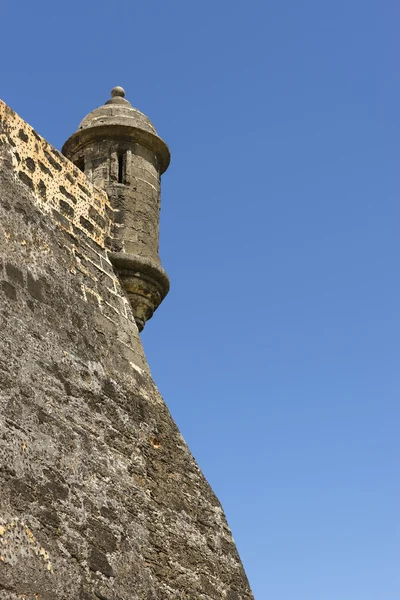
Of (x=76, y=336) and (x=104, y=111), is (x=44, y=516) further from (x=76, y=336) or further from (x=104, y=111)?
(x=104, y=111)

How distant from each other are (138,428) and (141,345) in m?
1.02

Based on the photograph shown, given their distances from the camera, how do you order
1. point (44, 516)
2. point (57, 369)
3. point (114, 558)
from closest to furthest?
point (44, 516)
point (114, 558)
point (57, 369)

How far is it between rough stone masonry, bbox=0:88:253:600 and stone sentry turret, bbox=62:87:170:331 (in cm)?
2

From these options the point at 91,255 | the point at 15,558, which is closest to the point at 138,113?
the point at 91,255

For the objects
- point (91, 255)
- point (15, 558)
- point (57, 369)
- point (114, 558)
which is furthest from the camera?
point (91, 255)

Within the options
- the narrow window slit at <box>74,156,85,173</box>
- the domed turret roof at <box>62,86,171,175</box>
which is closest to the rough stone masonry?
the narrow window slit at <box>74,156,85,173</box>

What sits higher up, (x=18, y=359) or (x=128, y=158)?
(x=128, y=158)

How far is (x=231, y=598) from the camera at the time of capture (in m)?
6.11

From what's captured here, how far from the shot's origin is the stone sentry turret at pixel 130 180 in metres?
7.68

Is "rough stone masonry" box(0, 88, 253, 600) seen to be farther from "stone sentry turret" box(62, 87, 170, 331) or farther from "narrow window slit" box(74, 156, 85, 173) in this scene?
"narrow window slit" box(74, 156, 85, 173)

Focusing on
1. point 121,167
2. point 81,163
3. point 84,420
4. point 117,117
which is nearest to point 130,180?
point 121,167

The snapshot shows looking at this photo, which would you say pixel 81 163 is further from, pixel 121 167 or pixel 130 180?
pixel 130 180

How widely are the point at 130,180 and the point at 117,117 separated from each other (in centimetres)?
63

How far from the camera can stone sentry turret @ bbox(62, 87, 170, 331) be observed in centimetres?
768
